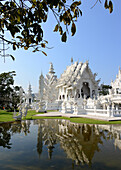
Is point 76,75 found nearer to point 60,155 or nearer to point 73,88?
point 73,88

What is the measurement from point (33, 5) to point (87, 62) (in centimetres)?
2722

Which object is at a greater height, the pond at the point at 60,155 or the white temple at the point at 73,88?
the white temple at the point at 73,88

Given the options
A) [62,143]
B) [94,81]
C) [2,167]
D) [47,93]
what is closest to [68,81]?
[94,81]

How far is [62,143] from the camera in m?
5.09

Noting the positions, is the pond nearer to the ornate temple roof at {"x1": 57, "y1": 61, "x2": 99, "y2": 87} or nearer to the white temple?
the white temple

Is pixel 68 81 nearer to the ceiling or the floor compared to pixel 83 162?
nearer to the ceiling

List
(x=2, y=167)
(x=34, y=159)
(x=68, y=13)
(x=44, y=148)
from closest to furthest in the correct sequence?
(x=68, y=13) → (x=2, y=167) → (x=34, y=159) → (x=44, y=148)

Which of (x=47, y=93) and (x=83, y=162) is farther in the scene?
(x=47, y=93)

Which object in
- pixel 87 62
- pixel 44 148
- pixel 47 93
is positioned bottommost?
pixel 44 148

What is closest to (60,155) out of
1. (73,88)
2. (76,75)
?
(73,88)

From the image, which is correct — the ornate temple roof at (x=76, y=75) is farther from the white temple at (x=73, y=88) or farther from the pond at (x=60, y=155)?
the pond at (x=60, y=155)

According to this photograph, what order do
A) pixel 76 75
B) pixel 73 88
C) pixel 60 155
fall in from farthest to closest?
1. pixel 76 75
2. pixel 73 88
3. pixel 60 155

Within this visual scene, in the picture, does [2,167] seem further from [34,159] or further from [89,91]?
[89,91]

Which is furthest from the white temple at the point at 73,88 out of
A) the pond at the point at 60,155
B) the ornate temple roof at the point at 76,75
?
the pond at the point at 60,155
